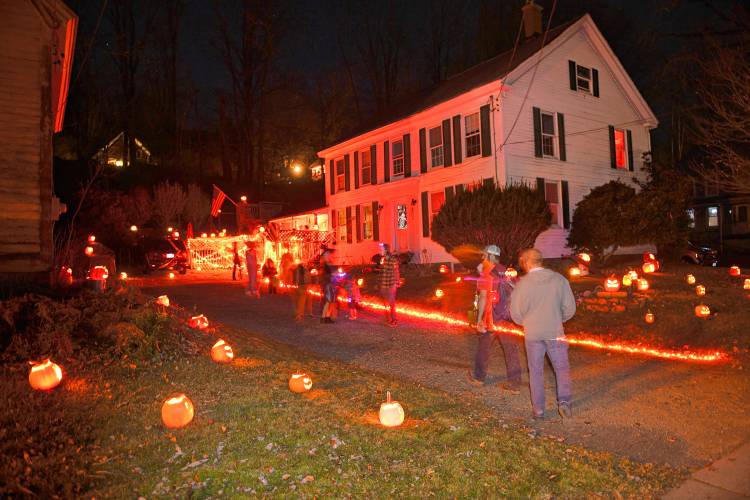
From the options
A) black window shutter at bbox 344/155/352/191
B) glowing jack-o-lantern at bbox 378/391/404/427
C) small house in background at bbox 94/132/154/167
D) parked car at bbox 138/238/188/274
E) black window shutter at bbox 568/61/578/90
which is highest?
small house in background at bbox 94/132/154/167

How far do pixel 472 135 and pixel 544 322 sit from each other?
15638 mm

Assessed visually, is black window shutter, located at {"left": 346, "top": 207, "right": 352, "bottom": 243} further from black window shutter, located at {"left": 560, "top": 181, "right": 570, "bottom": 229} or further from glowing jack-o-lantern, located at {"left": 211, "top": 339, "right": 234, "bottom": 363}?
glowing jack-o-lantern, located at {"left": 211, "top": 339, "right": 234, "bottom": 363}

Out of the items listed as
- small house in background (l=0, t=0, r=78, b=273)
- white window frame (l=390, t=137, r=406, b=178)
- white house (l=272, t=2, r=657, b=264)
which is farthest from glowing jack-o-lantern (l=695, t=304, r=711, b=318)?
white window frame (l=390, t=137, r=406, b=178)

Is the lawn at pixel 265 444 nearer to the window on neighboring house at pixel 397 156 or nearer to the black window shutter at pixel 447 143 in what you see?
the black window shutter at pixel 447 143

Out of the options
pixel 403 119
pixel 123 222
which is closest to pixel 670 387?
pixel 403 119

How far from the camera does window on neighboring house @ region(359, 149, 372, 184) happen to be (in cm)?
2552

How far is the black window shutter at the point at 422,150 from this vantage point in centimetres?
2208

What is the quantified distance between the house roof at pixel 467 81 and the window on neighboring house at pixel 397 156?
105 cm

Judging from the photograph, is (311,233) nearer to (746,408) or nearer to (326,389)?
(326,389)

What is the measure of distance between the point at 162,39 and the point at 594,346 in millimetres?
42464

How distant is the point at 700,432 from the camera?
4.96 m

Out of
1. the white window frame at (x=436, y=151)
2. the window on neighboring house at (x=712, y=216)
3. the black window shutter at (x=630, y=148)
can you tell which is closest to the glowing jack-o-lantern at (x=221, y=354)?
the white window frame at (x=436, y=151)

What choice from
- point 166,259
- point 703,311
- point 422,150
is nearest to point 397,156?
point 422,150

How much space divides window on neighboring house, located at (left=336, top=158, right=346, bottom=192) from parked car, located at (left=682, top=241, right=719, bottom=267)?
1636 centimetres
